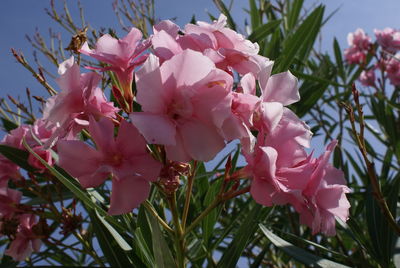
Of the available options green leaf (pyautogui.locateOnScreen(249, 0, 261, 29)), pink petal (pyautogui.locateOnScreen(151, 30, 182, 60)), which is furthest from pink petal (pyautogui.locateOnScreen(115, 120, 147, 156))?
green leaf (pyautogui.locateOnScreen(249, 0, 261, 29))

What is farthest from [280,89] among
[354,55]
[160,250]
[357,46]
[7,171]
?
[357,46]

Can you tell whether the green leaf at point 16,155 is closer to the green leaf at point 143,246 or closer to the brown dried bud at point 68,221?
the brown dried bud at point 68,221

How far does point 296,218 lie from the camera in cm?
195

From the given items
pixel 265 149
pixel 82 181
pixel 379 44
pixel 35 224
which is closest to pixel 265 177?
pixel 265 149

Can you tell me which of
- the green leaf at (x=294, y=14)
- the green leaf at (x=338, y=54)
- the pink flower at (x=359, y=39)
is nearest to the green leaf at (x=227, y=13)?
the green leaf at (x=294, y=14)

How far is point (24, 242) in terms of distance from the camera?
1.43 metres

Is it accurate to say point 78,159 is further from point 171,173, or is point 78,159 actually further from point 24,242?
point 24,242

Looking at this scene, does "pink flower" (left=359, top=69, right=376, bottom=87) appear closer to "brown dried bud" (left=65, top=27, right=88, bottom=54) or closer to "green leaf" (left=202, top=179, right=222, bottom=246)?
"green leaf" (left=202, top=179, right=222, bottom=246)

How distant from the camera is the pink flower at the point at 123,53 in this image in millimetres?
778

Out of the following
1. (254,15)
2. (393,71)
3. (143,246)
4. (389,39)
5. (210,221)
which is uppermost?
(254,15)

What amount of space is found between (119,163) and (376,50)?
3000 mm

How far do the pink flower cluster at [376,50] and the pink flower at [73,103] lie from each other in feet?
8.31

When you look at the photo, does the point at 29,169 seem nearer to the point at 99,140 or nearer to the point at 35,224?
the point at 35,224

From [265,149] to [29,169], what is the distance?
0.78 metres
